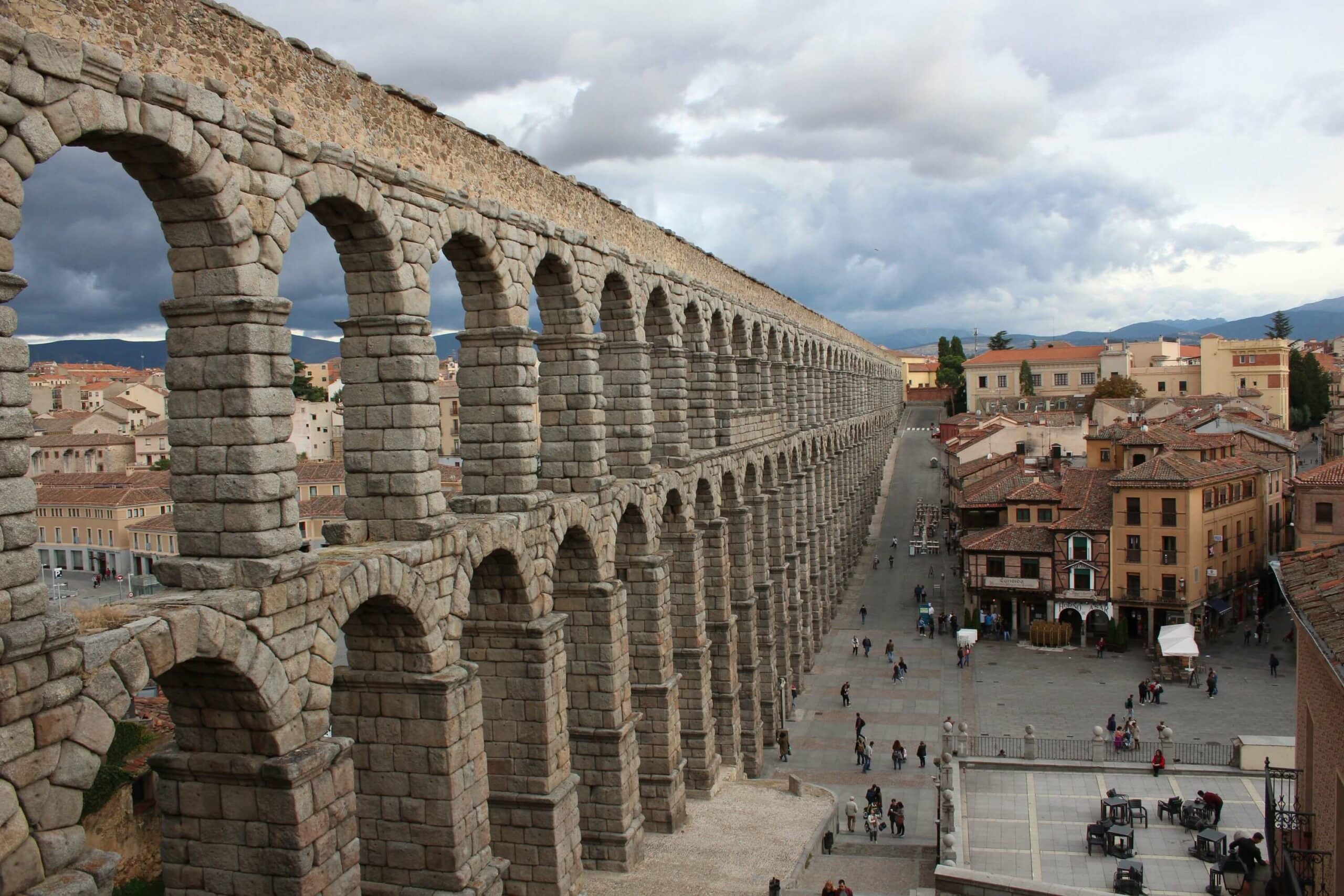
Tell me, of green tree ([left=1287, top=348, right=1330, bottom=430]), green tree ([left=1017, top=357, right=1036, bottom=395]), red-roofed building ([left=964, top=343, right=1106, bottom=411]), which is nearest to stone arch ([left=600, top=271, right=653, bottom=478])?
green tree ([left=1287, top=348, right=1330, bottom=430])

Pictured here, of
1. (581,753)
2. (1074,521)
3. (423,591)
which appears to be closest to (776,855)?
(581,753)

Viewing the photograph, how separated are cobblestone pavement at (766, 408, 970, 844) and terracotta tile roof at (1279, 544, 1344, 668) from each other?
15558mm

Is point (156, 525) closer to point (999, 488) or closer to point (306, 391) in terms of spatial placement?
point (999, 488)

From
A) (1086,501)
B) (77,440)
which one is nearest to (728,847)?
(1086,501)

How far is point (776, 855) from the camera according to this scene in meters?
26.1

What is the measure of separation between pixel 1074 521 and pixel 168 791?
150 ft

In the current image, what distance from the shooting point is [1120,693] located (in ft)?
146

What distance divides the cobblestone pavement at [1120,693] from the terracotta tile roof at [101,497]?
1465 inches

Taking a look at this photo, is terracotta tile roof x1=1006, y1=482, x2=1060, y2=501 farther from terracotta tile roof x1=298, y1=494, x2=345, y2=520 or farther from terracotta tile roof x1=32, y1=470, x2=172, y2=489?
terracotta tile roof x1=32, y1=470, x2=172, y2=489

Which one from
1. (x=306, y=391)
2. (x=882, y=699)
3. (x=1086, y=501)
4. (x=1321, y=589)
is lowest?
(x=882, y=699)

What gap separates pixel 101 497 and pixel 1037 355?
105m

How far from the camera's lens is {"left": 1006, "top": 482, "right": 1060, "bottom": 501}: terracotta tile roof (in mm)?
54531

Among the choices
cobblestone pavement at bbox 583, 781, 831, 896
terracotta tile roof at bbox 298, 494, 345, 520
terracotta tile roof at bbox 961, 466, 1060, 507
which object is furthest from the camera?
terracotta tile roof at bbox 961, 466, 1060, 507

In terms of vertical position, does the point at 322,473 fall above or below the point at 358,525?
below
